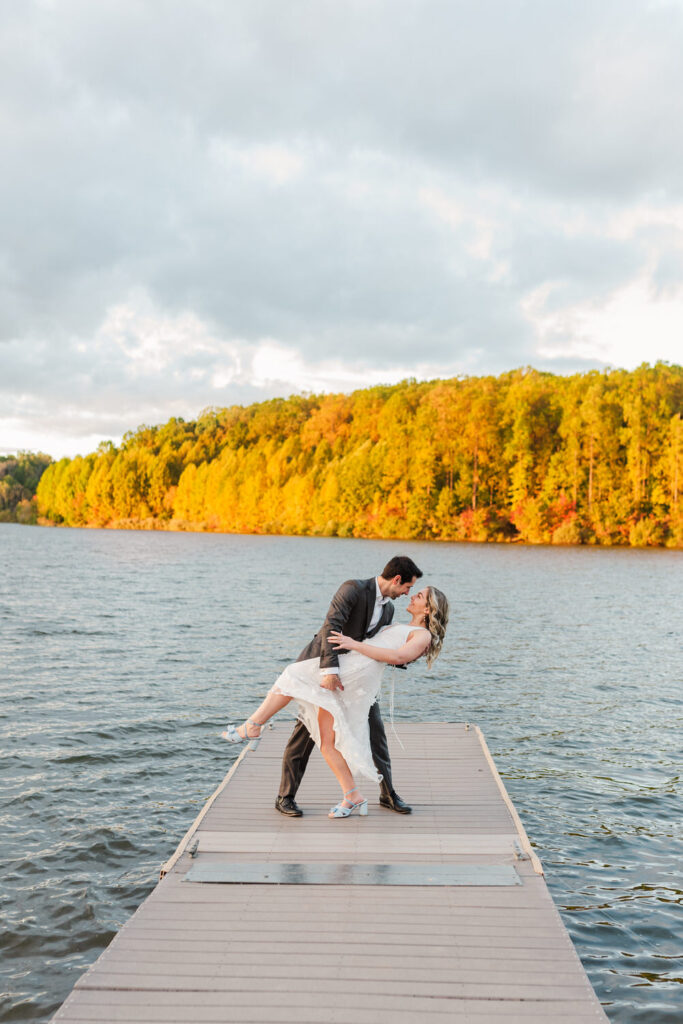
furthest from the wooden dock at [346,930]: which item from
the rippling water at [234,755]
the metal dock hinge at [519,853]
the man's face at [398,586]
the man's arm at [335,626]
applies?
the man's face at [398,586]

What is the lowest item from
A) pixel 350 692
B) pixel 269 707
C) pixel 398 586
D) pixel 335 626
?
pixel 269 707

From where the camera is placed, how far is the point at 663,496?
84125 mm

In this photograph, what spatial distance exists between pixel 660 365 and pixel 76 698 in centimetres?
10849

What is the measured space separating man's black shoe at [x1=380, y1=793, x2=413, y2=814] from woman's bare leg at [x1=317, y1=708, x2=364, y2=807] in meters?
0.34

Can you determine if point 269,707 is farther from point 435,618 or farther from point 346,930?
point 346,930

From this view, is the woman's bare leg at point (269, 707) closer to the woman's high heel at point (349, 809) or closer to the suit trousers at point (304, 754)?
the suit trousers at point (304, 754)

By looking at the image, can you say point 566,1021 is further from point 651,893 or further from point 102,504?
point 102,504

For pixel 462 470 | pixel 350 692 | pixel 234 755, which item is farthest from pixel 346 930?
pixel 462 470

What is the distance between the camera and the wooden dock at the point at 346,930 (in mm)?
4074

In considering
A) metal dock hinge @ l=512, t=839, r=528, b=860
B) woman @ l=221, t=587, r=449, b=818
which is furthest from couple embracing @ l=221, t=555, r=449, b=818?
metal dock hinge @ l=512, t=839, r=528, b=860

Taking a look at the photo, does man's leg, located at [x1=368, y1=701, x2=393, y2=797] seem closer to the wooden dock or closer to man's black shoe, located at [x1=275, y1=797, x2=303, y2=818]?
the wooden dock

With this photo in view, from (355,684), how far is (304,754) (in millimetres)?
949

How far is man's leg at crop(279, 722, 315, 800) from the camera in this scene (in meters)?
6.93

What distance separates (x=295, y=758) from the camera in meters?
7.00
